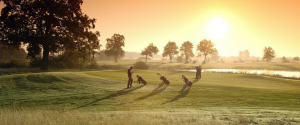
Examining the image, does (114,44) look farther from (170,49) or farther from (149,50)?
(170,49)

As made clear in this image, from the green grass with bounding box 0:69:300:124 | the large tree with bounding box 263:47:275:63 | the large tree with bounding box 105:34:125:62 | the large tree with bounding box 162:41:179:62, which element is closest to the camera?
the green grass with bounding box 0:69:300:124

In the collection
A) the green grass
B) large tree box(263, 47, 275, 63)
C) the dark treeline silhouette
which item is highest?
large tree box(263, 47, 275, 63)

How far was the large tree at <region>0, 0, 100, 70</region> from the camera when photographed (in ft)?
81.4

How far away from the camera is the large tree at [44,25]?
24812 millimetres

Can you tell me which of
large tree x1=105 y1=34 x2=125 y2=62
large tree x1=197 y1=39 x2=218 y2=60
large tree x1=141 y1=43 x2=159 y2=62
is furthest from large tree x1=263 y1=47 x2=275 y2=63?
large tree x1=105 y1=34 x2=125 y2=62

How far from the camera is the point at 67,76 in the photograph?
72.0 ft

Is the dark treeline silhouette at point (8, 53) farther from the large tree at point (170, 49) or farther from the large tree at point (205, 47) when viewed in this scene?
the large tree at point (205, 47)

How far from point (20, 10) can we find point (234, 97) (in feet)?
93.6

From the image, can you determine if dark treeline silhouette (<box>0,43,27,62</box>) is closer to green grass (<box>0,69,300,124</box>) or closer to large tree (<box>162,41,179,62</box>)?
green grass (<box>0,69,300,124</box>)

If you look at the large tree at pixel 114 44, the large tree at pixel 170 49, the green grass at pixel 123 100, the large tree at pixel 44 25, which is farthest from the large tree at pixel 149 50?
the green grass at pixel 123 100

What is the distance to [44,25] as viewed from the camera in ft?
87.1

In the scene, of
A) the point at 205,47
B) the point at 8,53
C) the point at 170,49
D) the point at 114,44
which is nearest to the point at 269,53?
the point at 205,47

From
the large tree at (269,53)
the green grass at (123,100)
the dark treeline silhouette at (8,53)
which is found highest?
the large tree at (269,53)

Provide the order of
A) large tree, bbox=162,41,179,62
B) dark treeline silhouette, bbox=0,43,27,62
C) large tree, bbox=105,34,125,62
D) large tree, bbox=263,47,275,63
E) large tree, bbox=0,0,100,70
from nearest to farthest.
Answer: large tree, bbox=0,0,100,70
dark treeline silhouette, bbox=0,43,27,62
large tree, bbox=105,34,125,62
large tree, bbox=263,47,275,63
large tree, bbox=162,41,179,62
